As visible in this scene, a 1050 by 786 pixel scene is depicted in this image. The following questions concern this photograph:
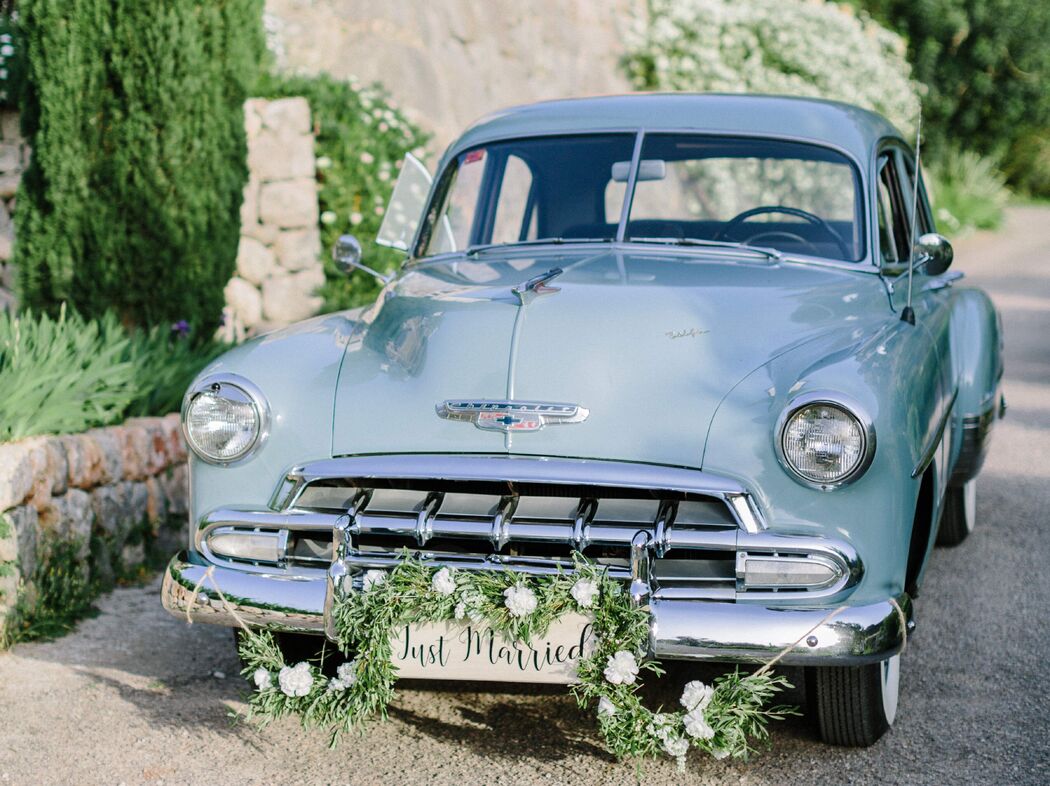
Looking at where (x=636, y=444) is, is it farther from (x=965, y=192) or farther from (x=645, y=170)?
(x=965, y=192)

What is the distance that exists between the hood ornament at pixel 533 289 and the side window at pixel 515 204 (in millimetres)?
940

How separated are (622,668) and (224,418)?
120 cm

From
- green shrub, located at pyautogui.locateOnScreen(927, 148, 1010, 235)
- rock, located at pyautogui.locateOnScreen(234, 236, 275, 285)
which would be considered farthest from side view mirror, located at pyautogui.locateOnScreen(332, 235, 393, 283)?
green shrub, located at pyautogui.locateOnScreen(927, 148, 1010, 235)

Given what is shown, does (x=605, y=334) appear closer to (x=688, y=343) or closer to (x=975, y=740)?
(x=688, y=343)

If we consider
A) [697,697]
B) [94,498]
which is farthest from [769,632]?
[94,498]

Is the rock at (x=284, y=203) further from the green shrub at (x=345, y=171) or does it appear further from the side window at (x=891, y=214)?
the side window at (x=891, y=214)

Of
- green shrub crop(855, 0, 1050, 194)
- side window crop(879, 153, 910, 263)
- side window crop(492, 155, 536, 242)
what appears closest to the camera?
side window crop(879, 153, 910, 263)

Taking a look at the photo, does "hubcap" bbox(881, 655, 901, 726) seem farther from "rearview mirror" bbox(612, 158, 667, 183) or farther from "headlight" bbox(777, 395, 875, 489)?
"rearview mirror" bbox(612, 158, 667, 183)

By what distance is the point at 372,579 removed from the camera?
297cm

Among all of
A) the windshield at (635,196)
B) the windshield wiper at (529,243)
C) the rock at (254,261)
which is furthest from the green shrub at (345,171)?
the windshield wiper at (529,243)

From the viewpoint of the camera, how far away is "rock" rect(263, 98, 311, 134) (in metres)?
8.88

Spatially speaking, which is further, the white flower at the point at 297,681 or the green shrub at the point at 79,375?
the green shrub at the point at 79,375

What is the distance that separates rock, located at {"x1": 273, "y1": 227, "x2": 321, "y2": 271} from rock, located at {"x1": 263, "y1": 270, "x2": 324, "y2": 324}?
0.07 meters

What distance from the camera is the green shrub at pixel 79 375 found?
4379 mm
